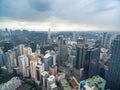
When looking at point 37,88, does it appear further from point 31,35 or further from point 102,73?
point 31,35

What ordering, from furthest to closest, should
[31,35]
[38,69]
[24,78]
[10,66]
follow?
[31,35] < [10,66] < [24,78] < [38,69]

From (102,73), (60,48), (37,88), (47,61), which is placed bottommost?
(37,88)

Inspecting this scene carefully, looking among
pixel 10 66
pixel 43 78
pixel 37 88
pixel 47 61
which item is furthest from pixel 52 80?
pixel 10 66

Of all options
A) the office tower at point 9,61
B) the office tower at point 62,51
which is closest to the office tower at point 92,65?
the office tower at point 62,51

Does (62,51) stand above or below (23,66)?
above

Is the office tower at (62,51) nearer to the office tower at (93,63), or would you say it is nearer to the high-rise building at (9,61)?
the office tower at (93,63)

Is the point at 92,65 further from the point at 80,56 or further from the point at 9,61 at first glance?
the point at 9,61

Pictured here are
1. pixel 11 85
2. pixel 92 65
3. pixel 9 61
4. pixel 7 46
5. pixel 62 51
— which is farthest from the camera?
pixel 7 46

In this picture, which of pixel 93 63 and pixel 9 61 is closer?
pixel 93 63

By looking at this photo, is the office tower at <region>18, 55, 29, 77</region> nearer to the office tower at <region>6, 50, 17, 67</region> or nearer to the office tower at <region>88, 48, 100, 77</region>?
the office tower at <region>6, 50, 17, 67</region>

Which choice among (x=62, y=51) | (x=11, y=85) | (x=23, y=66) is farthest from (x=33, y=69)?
(x=62, y=51)
